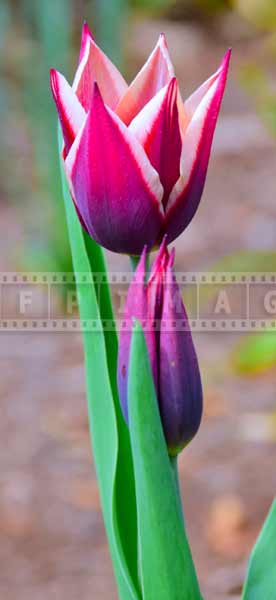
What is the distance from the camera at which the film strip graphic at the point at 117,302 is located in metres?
1.77

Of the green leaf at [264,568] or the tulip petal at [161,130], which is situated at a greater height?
the tulip petal at [161,130]

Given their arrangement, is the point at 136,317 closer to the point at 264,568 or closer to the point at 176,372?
the point at 176,372

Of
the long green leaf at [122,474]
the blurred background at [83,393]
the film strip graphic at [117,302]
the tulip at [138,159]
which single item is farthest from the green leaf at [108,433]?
the film strip graphic at [117,302]

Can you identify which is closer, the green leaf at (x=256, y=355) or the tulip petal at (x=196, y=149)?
the tulip petal at (x=196, y=149)

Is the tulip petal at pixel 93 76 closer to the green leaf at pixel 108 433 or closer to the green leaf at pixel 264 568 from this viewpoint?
the green leaf at pixel 108 433

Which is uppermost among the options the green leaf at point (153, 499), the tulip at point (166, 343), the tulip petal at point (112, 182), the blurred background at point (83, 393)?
the tulip petal at point (112, 182)

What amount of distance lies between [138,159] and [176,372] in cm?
12

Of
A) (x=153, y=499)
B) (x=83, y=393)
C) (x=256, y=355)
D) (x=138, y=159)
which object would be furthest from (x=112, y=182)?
(x=83, y=393)

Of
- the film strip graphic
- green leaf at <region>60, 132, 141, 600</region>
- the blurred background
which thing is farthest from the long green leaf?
the film strip graphic

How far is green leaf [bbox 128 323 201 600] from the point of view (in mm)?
530

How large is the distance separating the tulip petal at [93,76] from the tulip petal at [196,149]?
61 mm

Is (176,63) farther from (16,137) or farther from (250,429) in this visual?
(250,429)

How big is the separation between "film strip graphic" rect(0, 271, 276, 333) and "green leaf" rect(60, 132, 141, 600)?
3.05 feet

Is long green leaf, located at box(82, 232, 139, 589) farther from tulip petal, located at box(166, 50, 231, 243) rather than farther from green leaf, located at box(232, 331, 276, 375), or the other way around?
green leaf, located at box(232, 331, 276, 375)
